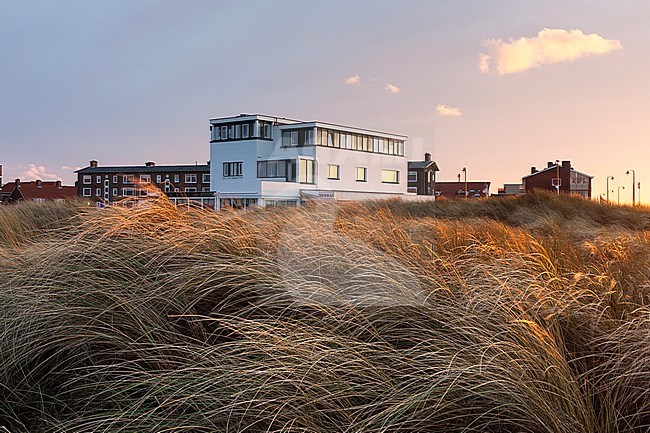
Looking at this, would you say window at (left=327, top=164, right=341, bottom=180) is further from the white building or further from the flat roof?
the flat roof

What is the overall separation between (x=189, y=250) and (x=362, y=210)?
4231 millimetres

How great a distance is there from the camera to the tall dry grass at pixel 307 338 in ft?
7.11

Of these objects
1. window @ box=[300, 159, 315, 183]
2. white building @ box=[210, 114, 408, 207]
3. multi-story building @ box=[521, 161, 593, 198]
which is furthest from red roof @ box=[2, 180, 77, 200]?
multi-story building @ box=[521, 161, 593, 198]

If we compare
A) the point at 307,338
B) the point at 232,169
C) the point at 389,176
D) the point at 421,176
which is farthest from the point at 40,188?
the point at 307,338

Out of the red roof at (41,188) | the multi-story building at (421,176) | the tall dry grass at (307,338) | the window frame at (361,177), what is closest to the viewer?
the tall dry grass at (307,338)

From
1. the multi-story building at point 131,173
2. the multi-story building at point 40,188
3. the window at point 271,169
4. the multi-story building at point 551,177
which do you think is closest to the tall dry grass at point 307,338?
the window at point 271,169

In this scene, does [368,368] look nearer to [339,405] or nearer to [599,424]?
[339,405]

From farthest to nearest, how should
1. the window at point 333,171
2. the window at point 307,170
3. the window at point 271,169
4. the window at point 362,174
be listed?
the window at point 362,174
the window at point 333,171
the window at point 271,169
the window at point 307,170

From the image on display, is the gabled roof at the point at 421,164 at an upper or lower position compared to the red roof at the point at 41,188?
upper

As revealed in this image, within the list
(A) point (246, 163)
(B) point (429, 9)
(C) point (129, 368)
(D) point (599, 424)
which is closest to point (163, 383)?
(C) point (129, 368)

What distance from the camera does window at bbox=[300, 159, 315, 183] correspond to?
34688 mm

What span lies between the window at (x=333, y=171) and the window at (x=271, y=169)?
2.93 meters

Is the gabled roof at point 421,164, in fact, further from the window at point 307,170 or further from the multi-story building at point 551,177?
the window at point 307,170

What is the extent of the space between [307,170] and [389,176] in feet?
26.8
